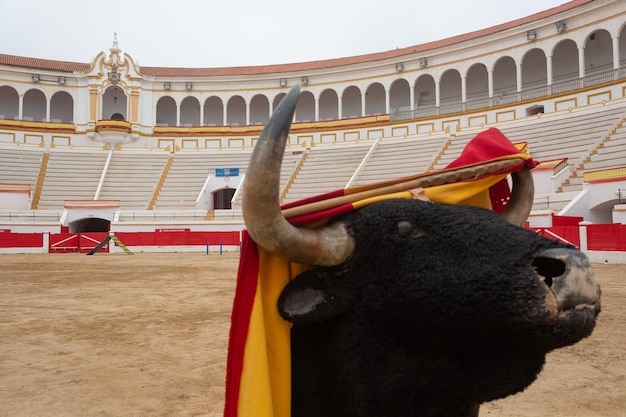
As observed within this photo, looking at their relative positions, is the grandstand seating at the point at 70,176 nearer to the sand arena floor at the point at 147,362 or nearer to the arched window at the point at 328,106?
the arched window at the point at 328,106

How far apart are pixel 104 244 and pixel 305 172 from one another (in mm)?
10773

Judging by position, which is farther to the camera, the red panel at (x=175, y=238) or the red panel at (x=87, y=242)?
the red panel at (x=175, y=238)

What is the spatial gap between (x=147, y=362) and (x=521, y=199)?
9.65 feet

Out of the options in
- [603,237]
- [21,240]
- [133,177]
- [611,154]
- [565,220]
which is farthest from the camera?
[133,177]

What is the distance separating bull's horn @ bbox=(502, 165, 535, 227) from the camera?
1.56m

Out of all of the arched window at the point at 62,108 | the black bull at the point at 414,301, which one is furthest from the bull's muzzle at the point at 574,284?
the arched window at the point at 62,108

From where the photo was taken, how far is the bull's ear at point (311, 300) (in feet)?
3.71

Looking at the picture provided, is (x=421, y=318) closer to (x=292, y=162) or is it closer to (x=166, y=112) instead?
(x=292, y=162)

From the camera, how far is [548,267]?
0.99m

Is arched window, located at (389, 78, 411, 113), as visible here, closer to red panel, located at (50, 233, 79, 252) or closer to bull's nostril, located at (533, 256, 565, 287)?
red panel, located at (50, 233, 79, 252)

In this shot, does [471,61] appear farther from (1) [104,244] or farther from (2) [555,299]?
(2) [555,299]

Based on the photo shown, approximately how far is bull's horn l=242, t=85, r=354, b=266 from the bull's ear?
9 cm

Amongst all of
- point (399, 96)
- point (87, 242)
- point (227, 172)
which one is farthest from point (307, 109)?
point (87, 242)

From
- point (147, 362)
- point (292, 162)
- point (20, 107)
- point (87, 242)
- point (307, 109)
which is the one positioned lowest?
point (147, 362)
